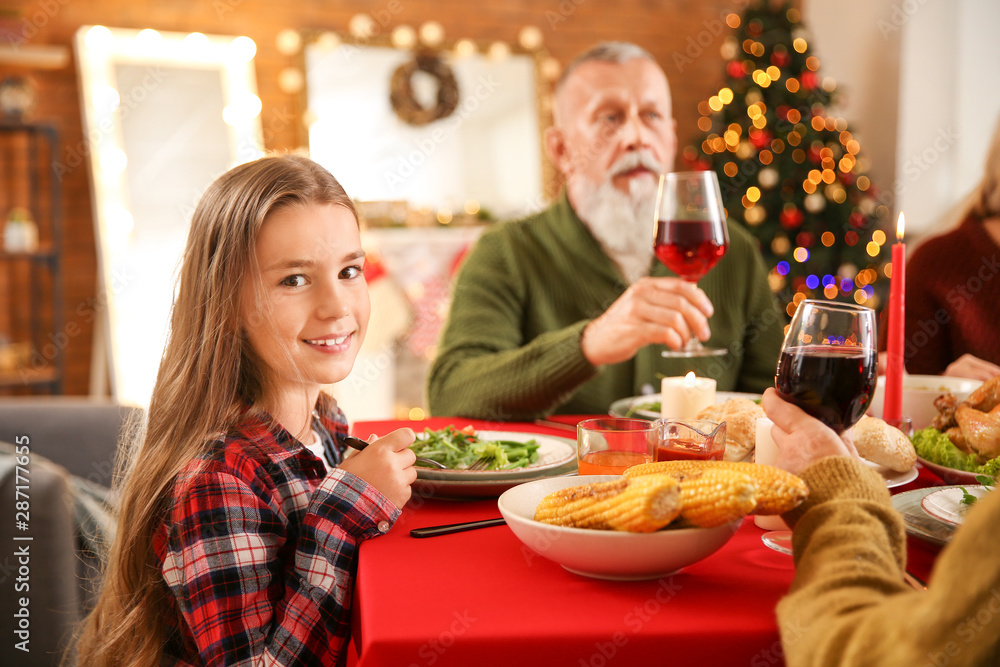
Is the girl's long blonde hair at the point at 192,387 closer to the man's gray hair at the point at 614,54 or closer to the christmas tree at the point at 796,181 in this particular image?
the man's gray hair at the point at 614,54

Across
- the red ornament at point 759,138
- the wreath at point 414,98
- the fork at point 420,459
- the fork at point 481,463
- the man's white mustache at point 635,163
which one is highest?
the wreath at point 414,98

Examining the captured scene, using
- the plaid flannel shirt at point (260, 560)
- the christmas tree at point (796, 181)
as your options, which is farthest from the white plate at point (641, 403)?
the christmas tree at point (796, 181)

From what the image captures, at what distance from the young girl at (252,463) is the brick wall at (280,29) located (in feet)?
12.0

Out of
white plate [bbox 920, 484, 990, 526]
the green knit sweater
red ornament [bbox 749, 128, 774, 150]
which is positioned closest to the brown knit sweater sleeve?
white plate [bbox 920, 484, 990, 526]

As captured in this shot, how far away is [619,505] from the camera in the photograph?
713mm

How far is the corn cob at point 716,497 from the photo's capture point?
68 cm

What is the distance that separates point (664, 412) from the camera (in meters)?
1.29

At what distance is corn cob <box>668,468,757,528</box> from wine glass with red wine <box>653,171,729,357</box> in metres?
0.62

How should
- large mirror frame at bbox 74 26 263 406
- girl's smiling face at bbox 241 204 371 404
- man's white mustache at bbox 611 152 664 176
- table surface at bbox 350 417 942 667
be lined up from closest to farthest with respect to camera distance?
table surface at bbox 350 417 942 667
girl's smiling face at bbox 241 204 371 404
man's white mustache at bbox 611 152 664 176
large mirror frame at bbox 74 26 263 406

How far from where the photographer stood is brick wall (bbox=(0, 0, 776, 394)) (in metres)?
4.30

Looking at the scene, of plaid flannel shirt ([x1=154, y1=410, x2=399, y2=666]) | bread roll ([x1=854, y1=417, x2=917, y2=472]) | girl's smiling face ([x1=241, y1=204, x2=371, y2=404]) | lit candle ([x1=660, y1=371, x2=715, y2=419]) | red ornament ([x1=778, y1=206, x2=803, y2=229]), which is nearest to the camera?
plaid flannel shirt ([x1=154, y1=410, x2=399, y2=666])

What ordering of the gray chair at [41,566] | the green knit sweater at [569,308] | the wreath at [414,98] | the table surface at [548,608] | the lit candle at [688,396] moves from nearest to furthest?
the table surface at [548,608], the lit candle at [688,396], the gray chair at [41,566], the green knit sweater at [569,308], the wreath at [414,98]

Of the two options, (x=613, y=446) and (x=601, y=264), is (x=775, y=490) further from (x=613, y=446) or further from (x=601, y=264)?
(x=601, y=264)

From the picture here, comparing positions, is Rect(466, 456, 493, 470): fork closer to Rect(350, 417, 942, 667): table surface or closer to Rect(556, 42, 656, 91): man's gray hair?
Rect(350, 417, 942, 667): table surface
